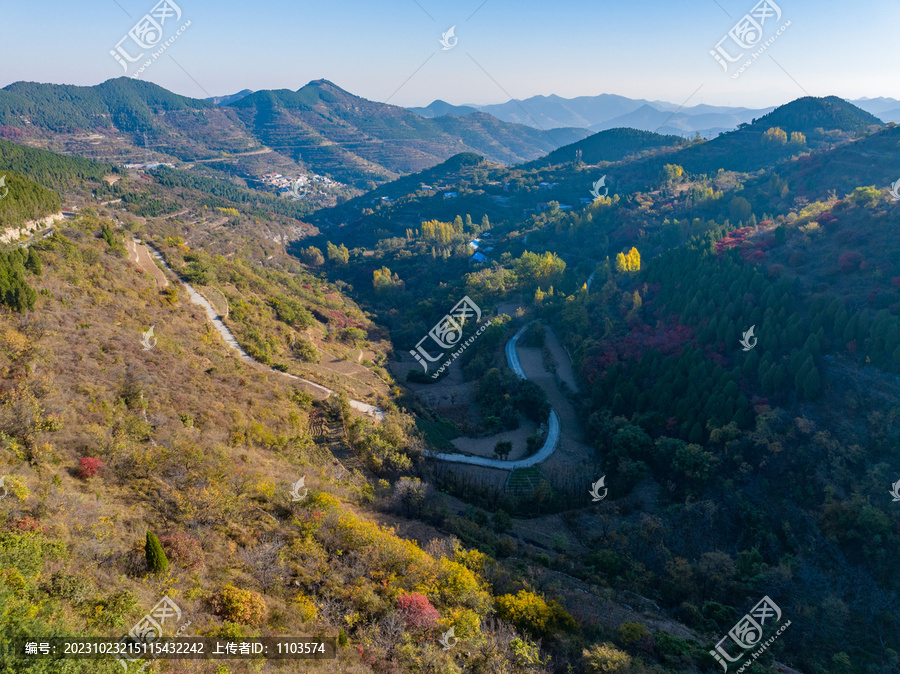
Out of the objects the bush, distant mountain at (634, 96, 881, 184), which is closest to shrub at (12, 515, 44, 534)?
the bush

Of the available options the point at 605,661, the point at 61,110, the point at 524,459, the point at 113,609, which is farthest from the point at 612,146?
the point at 61,110

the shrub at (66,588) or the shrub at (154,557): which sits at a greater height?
the shrub at (66,588)

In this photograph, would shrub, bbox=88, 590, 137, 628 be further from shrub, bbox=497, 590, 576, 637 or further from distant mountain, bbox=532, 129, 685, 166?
distant mountain, bbox=532, 129, 685, 166

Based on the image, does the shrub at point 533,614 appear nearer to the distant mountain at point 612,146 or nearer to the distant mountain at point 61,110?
the distant mountain at point 612,146

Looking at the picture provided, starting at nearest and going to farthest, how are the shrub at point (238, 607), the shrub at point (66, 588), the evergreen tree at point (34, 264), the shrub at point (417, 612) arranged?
the shrub at point (66, 588)
the shrub at point (238, 607)
the shrub at point (417, 612)
the evergreen tree at point (34, 264)

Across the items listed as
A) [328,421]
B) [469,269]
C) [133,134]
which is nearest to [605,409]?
[328,421]

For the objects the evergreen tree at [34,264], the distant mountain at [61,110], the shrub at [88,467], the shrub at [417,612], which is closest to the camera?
the shrub at [417,612]

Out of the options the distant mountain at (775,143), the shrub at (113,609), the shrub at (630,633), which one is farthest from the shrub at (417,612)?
the distant mountain at (775,143)
